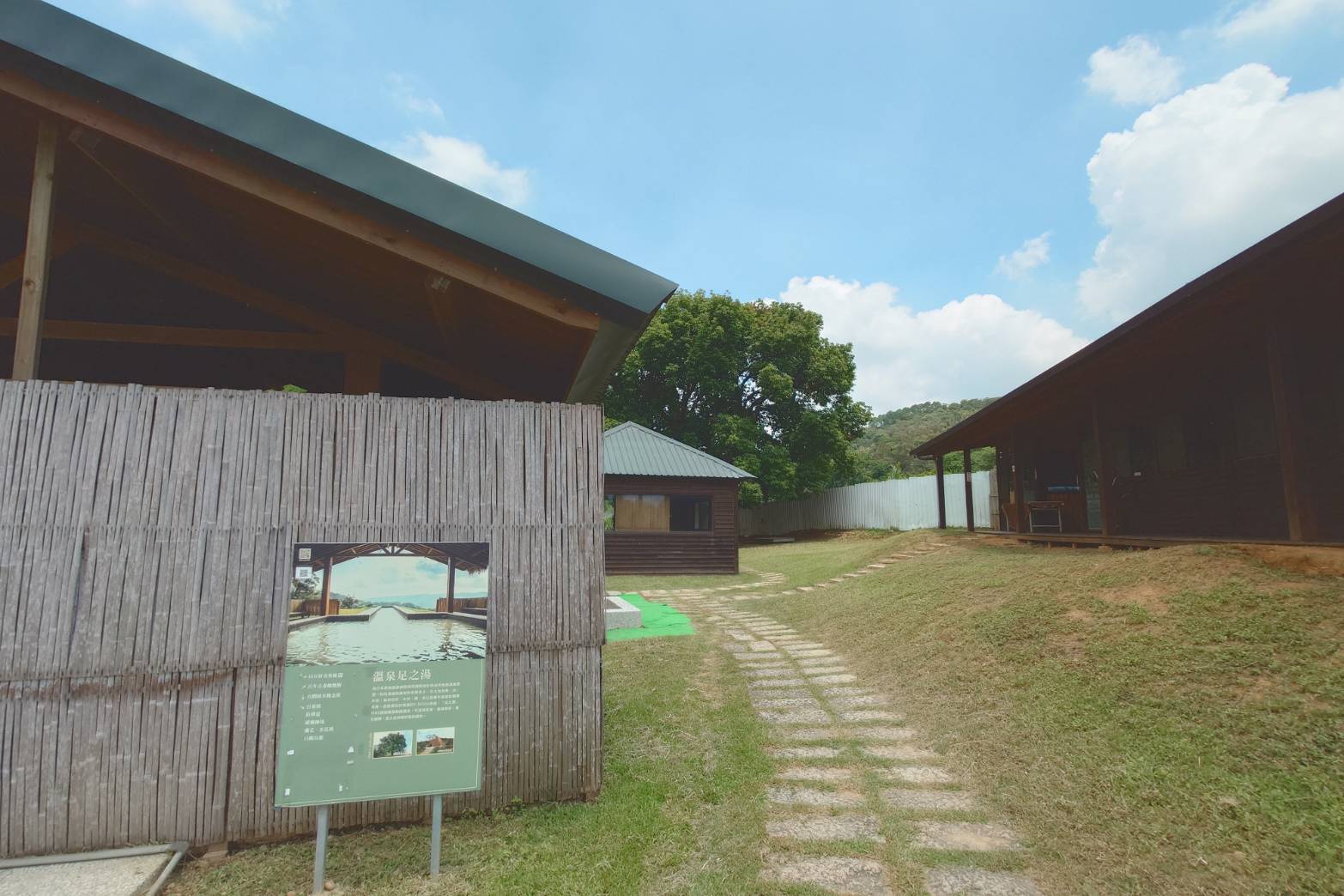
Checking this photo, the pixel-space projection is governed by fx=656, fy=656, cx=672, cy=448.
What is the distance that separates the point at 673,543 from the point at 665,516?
782mm

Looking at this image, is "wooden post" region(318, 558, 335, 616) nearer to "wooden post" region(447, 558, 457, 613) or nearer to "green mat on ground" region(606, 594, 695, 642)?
"wooden post" region(447, 558, 457, 613)

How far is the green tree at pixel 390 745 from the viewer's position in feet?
10.0

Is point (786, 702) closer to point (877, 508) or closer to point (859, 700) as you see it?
point (859, 700)

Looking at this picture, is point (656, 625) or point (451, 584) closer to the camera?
point (451, 584)

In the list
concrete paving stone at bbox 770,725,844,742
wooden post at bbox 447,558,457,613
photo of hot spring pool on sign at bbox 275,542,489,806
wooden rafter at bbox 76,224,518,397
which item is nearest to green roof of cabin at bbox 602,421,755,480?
wooden rafter at bbox 76,224,518,397

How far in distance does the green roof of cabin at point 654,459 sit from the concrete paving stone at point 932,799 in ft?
44.4

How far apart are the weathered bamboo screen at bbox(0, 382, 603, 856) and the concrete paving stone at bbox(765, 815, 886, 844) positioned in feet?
3.61

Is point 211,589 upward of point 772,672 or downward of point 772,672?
upward

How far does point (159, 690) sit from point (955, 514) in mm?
24646

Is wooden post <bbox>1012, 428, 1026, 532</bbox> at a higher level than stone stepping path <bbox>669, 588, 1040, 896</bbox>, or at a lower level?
higher

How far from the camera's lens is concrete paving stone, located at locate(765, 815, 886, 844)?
138 inches

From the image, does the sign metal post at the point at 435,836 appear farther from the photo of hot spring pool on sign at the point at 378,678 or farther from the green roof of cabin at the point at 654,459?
the green roof of cabin at the point at 654,459

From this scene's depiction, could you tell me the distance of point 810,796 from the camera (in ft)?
13.1

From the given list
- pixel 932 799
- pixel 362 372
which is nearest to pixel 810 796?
pixel 932 799
